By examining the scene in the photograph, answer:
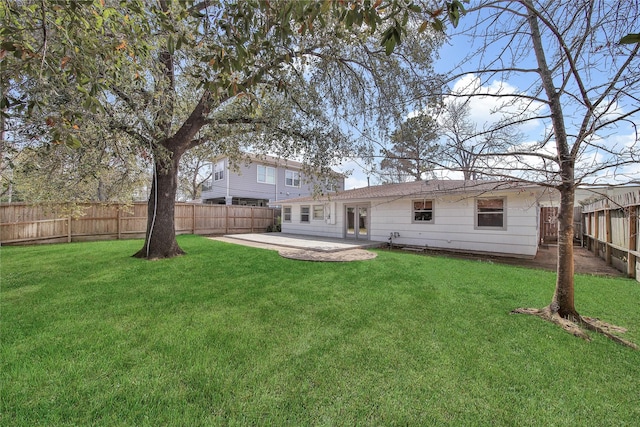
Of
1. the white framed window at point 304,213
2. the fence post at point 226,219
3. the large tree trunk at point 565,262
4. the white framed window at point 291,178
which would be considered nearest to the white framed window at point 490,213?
the large tree trunk at point 565,262

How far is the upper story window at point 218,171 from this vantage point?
19.3 meters

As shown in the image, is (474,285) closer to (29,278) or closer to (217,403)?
(217,403)

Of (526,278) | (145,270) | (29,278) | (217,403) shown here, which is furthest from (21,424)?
(526,278)

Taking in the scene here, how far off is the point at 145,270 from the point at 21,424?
4952 millimetres

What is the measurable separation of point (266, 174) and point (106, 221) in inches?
408

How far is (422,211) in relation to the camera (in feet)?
36.3

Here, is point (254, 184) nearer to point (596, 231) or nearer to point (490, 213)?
point (490, 213)

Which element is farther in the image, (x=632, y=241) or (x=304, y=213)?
(x=304, y=213)

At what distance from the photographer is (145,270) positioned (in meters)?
6.25

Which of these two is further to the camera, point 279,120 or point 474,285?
point 279,120

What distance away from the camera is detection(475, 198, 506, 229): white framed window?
30.3ft

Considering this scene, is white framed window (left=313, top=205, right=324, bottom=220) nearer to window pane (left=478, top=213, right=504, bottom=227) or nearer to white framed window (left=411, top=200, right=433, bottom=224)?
white framed window (left=411, top=200, right=433, bottom=224)

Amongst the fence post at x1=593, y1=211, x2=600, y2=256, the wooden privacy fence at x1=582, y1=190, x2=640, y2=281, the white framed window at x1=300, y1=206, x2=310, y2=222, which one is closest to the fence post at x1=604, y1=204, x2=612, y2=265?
the wooden privacy fence at x1=582, y1=190, x2=640, y2=281

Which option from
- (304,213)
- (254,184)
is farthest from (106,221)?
(304,213)
